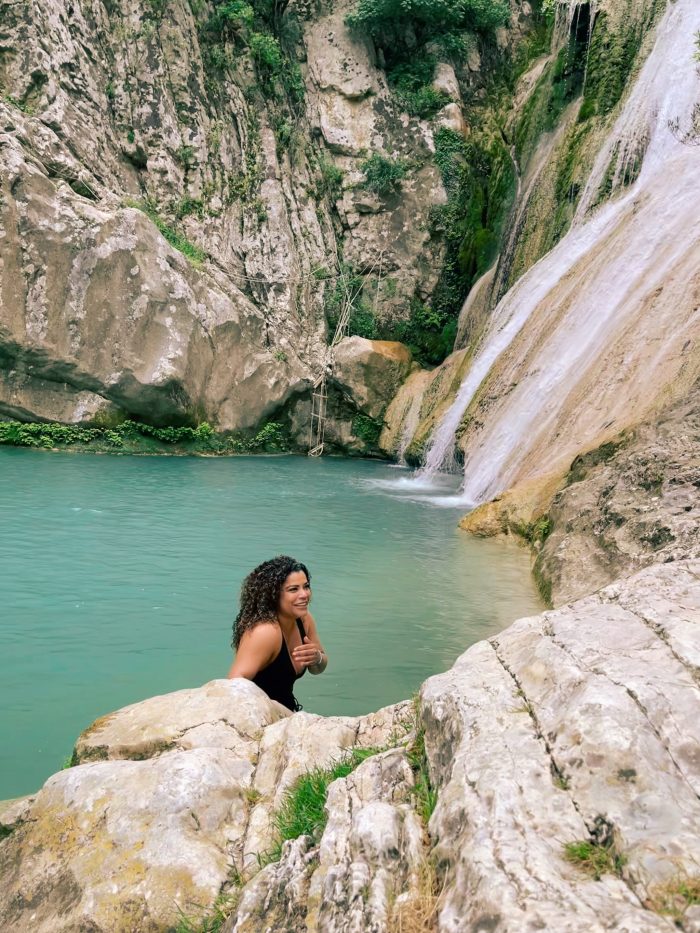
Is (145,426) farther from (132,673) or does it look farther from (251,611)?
(251,611)

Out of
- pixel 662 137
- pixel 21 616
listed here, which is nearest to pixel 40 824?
pixel 21 616

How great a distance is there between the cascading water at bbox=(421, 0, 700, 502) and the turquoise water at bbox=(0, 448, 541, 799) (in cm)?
197

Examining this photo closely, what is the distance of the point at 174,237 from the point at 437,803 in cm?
1988

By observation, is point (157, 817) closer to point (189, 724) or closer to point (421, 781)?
point (189, 724)

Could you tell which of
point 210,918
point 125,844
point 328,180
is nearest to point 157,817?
point 125,844

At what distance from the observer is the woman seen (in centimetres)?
421

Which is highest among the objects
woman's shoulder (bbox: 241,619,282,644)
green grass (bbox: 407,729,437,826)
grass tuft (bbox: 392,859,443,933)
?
green grass (bbox: 407,729,437,826)

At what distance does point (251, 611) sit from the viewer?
435 centimetres

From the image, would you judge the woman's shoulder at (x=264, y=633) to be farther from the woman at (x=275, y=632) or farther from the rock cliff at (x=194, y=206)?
the rock cliff at (x=194, y=206)

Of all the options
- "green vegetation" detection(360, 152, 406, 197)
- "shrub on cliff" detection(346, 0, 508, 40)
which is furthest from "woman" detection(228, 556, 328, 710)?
"shrub on cliff" detection(346, 0, 508, 40)

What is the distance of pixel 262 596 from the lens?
4.34 metres

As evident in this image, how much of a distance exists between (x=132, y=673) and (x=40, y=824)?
2.52 meters

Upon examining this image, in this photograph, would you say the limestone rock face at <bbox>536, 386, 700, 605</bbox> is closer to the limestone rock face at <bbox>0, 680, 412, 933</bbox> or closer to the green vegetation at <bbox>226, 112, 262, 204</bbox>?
the limestone rock face at <bbox>0, 680, 412, 933</bbox>

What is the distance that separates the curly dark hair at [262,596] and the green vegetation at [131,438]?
1447cm
